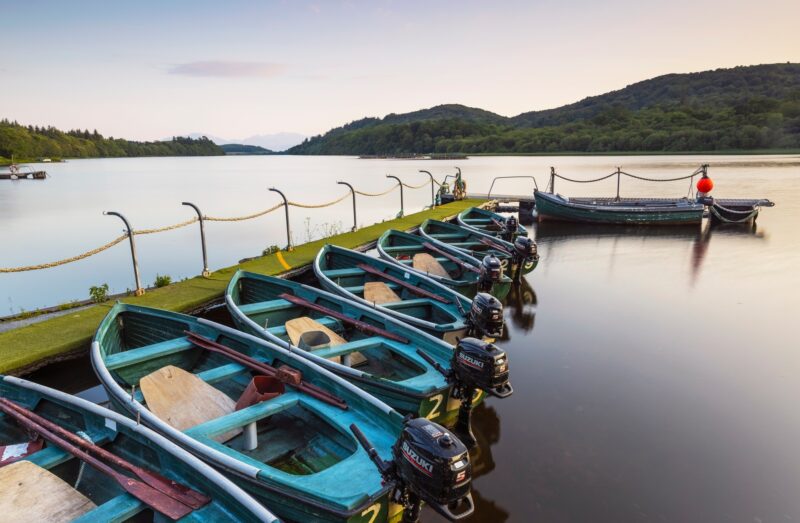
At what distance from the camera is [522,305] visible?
34.2 feet

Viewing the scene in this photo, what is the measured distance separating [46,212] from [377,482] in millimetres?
32149

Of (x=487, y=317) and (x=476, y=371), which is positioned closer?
(x=476, y=371)

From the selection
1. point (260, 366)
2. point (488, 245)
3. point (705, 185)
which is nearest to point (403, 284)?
point (260, 366)

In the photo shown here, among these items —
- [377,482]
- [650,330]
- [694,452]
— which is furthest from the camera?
[650,330]

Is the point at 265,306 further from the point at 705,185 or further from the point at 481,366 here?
the point at 705,185

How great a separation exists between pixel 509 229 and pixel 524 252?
3749mm

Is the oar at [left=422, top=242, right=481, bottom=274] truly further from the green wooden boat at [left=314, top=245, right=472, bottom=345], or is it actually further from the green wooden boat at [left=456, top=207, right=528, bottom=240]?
the green wooden boat at [left=456, top=207, right=528, bottom=240]

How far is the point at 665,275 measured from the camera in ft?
41.5

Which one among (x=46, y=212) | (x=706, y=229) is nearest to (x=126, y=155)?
(x=46, y=212)

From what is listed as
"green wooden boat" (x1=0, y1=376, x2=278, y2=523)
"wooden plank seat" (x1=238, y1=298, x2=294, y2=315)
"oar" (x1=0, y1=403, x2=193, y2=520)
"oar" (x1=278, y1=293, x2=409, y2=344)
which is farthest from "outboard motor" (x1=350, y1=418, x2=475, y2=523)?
"wooden plank seat" (x1=238, y1=298, x2=294, y2=315)

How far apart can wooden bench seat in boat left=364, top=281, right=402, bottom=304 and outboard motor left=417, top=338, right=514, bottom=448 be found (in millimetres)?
3011

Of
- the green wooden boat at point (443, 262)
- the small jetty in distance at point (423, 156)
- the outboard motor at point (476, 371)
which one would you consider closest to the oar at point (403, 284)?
the green wooden boat at point (443, 262)

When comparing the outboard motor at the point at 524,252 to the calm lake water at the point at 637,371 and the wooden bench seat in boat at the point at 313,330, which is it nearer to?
the calm lake water at the point at 637,371

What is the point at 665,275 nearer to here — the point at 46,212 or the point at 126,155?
the point at 46,212
